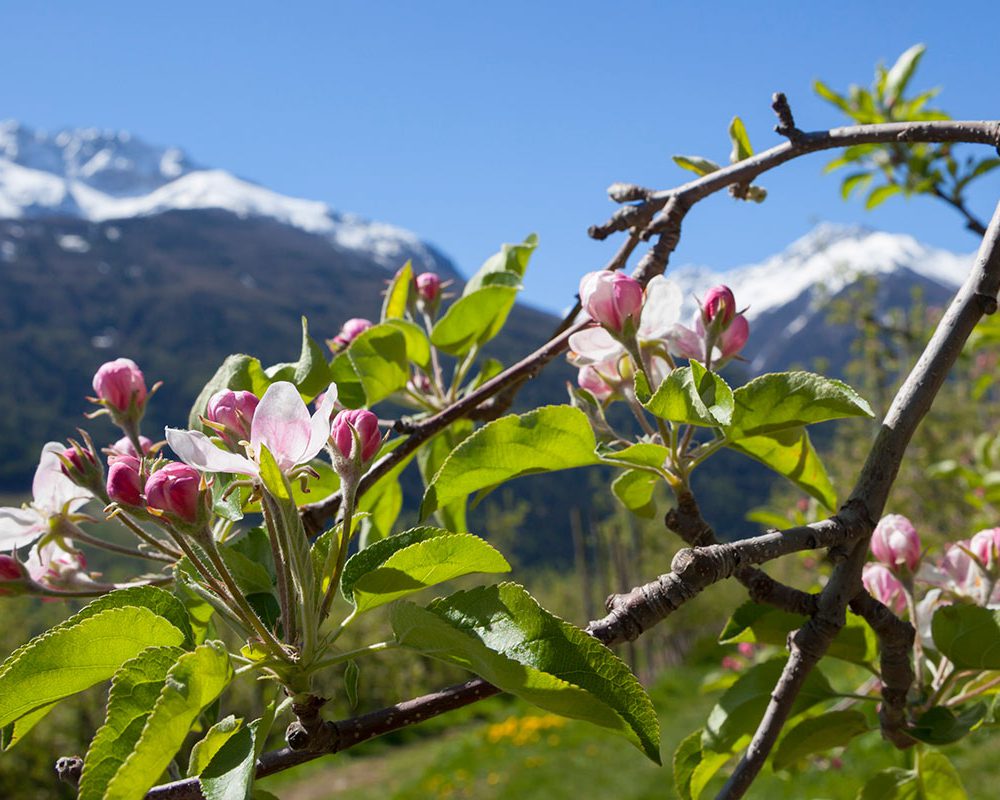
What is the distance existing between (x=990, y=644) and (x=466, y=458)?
58 cm

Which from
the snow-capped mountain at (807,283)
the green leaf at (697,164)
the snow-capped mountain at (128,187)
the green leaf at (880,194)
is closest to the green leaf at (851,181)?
the green leaf at (880,194)

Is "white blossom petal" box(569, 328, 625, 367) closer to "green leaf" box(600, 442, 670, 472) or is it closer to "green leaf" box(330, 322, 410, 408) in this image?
"green leaf" box(600, 442, 670, 472)

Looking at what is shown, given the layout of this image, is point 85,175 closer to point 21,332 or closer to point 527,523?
point 21,332

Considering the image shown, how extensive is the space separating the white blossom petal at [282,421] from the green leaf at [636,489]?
1.29 ft

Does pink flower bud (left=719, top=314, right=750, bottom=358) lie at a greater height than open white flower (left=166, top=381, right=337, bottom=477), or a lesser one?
greater

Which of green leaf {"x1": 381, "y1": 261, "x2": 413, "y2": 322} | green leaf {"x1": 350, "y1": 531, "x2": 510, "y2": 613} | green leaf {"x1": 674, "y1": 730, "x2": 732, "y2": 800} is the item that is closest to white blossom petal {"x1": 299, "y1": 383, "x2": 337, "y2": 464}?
green leaf {"x1": 350, "y1": 531, "x2": 510, "y2": 613}

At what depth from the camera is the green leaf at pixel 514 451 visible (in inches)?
34.1

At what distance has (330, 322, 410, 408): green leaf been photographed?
1.11 meters

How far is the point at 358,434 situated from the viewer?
795mm

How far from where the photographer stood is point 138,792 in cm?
57

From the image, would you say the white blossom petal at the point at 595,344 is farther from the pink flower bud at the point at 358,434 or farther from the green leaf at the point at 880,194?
the green leaf at the point at 880,194

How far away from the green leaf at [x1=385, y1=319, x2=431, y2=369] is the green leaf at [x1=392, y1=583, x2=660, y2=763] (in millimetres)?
669

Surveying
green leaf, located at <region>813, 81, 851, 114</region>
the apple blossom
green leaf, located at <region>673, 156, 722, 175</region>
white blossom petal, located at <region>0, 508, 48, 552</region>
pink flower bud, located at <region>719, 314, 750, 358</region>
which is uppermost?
green leaf, located at <region>813, 81, 851, 114</region>

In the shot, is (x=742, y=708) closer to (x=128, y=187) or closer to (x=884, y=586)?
(x=884, y=586)
